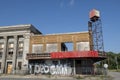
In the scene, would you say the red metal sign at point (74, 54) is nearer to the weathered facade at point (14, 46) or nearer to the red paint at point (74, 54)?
the red paint at point (74, 54)

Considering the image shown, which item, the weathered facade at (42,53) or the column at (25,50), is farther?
the column at (25,50)

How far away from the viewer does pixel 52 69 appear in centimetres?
4353

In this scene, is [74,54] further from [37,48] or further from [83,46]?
[37,48]

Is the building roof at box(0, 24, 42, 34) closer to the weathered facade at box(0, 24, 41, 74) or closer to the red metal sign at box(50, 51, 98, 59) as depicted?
the weathered facade at box(0, 24, 41, 74)

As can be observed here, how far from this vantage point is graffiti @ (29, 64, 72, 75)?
42.5 m

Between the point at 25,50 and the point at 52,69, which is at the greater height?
the point at 25,50

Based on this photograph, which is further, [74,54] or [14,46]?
[14,46]

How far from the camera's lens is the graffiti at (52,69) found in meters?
42.5

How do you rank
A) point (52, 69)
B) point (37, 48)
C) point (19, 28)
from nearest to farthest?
point (52, 69)
point (37, 48)
point (19, 28)

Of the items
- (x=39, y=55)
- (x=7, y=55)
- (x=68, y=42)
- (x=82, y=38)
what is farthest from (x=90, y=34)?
(x=7, y=55)

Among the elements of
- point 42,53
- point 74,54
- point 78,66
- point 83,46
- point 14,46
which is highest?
point 14,46

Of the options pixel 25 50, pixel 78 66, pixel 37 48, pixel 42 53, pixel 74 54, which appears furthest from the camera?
pixel 25 50

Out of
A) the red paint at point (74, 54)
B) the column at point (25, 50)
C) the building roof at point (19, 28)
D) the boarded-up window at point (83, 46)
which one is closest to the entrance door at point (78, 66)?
the boarded-up window at point (83, 46)

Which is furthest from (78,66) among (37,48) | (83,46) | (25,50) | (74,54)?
(25,50)
